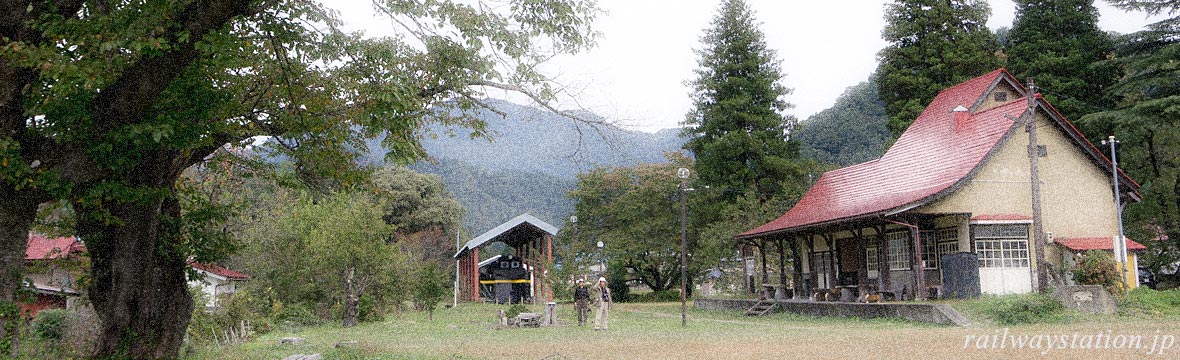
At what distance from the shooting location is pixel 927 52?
38812mm

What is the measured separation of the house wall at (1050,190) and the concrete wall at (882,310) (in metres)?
3.24

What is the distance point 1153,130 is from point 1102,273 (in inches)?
446

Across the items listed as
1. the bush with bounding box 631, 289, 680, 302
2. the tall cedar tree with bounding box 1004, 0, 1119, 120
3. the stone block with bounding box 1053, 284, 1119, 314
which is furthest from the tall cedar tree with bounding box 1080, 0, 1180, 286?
the bush with bounding box 631, 289, 680, 302

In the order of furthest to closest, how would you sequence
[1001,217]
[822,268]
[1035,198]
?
[822,268]
[1001,217]
[1035,198]

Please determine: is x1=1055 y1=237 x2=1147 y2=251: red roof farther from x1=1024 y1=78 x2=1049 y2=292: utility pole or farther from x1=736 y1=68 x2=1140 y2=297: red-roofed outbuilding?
x1=1024 y1=78 x2=1049 y2=292: utility pole

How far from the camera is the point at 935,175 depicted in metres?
24.7

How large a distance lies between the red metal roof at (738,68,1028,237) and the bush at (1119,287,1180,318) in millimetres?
4988

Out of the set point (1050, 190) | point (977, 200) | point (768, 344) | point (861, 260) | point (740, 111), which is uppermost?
point (740, 111)

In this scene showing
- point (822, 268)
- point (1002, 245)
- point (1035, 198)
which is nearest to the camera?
point (1035, 198)

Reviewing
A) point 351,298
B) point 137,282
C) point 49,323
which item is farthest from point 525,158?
point 137,282

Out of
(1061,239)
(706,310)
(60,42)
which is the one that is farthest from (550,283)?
(60,42)

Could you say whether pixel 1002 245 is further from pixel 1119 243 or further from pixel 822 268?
pixel 822 268

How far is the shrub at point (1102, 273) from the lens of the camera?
20.2 m

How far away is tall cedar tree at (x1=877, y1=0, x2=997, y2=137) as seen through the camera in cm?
3803
